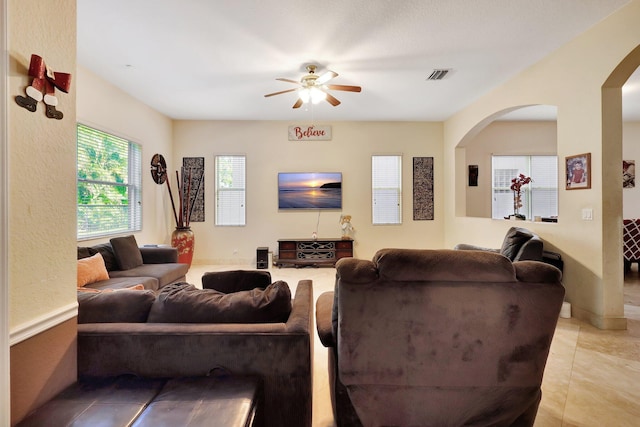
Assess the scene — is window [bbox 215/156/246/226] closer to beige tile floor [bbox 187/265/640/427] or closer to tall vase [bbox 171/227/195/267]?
tall vase [bbox 171/227/195/267]

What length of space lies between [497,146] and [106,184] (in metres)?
6.85

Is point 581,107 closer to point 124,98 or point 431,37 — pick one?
point 431,37

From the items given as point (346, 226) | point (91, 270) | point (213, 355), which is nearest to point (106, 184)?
point (91, 270)

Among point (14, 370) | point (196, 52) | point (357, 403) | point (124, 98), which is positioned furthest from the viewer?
point (124, 98)

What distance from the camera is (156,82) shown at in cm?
392

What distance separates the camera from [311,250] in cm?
541

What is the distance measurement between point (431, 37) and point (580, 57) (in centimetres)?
152

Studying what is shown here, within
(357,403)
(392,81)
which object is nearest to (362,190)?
(392,81)

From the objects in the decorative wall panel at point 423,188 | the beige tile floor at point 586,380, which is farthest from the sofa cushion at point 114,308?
the decorative wall panel at point 423,188

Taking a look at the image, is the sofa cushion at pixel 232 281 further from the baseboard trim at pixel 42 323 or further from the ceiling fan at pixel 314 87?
the ceiling fan at pixel 314 87

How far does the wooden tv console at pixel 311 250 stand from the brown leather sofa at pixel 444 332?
4038 millimetres

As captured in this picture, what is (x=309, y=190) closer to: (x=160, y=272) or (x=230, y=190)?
(x=230, y=190)

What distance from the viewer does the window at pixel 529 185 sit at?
574 cm

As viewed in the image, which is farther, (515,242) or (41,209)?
(515,242)
